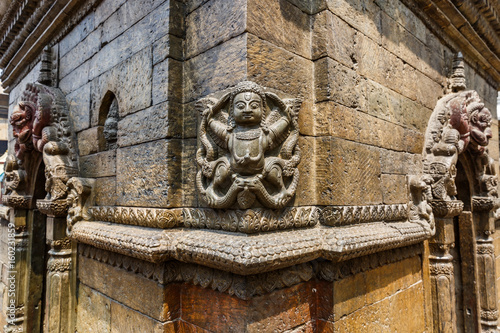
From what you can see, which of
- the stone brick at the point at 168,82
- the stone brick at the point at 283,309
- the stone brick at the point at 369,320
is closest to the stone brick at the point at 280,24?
the stone brick at the point at 168,82

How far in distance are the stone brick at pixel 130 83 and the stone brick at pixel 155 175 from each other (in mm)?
343

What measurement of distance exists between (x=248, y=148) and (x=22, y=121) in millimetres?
3440

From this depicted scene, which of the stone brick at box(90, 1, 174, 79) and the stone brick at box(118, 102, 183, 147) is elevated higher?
the stone brick at box(90, 1, 174, 79)

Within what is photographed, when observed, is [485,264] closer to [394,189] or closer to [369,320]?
[394,189]

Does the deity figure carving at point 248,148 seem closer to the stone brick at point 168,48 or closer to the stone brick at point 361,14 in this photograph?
the stone brick at point 168,48

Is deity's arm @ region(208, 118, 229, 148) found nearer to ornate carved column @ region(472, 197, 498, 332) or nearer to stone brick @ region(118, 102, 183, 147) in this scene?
stone brick @ region(118, 102, 183, 147)

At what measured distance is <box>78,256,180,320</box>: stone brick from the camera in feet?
6.78

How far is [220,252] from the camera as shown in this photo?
165 centimetres

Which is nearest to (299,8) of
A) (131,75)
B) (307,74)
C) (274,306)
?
(307,74)

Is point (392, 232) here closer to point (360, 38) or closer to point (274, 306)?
point (274, 306)

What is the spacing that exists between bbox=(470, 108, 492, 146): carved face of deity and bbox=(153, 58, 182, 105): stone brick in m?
3.37

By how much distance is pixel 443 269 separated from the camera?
128 inches

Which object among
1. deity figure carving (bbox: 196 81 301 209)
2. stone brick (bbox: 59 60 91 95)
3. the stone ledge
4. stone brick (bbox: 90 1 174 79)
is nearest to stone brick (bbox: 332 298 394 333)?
the stone ledge

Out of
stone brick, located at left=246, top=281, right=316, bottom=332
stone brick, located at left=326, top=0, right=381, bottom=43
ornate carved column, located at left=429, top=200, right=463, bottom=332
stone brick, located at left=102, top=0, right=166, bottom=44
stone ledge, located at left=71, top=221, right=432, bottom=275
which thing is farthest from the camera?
ornate carved column, located at left=429, top=200, right=463, bottom=332
